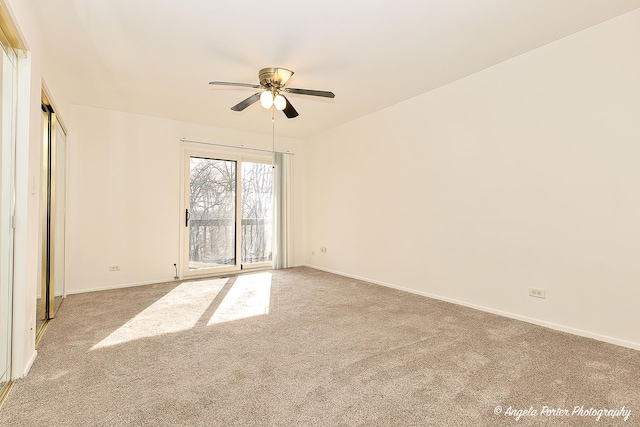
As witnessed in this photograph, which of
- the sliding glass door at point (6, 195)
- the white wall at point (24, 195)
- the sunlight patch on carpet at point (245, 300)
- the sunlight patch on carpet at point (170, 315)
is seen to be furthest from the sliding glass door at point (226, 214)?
the sliding glass door at point (6, 195)

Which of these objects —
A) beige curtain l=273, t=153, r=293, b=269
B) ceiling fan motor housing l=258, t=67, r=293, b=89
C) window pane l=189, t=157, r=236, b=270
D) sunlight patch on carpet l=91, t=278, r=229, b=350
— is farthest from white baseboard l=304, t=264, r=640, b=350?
ceiling fan motor housing l=258, t=67, r=293, b=89

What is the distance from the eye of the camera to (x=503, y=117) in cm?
336

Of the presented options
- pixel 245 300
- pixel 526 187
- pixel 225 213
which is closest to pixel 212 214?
pixel 225 213

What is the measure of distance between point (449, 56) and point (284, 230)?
399cm

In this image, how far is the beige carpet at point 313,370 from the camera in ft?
5.64

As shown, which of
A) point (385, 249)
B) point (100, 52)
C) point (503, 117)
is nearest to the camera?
point (100, 52)

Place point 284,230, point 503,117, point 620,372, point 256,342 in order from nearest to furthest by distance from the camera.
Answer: point 620,372 < point 256,342 < point 503,117 < point 284,230

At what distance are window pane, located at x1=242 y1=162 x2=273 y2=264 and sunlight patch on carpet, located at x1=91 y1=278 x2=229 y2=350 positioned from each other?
133cm

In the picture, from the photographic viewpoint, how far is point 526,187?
3176mm

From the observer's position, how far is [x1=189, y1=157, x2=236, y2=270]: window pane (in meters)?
5.38

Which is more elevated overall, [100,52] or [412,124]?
[100,52]

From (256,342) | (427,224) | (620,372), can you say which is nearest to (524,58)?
(427,224)

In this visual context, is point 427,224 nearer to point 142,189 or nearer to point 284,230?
point 284,230

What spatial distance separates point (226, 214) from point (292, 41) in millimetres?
Result: 3441
